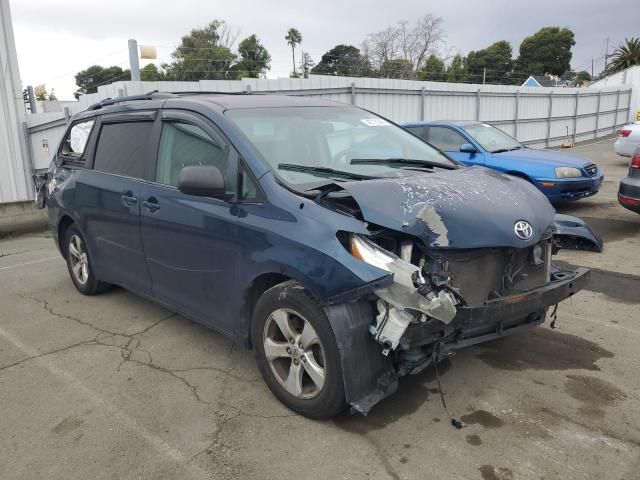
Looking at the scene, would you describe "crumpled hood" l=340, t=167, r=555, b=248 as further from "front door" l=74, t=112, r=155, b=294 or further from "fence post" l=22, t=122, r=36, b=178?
"fence post" l=22, t=122, r=36, b=178

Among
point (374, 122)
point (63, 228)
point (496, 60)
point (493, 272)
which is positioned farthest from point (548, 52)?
point (493, 272)

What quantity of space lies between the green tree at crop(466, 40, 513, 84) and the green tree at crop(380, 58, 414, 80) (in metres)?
16.7

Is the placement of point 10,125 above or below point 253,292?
above

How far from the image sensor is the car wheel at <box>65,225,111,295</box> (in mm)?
5121

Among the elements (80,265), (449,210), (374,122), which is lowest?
(80,265)

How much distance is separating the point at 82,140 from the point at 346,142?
112 inches

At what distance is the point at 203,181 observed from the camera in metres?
3.16

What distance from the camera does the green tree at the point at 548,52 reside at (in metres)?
62.6

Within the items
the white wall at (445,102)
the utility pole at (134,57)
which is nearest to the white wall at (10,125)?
the white wall at (445,102)

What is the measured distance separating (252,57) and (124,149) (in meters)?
50.7

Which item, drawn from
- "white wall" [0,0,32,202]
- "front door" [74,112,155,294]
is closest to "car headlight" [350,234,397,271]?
"front door" [74,112,155,294]

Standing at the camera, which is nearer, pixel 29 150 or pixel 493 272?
pixel 493 272

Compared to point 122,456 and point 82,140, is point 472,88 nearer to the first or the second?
point 82,140

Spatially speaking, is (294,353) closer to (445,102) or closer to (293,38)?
(445,102)
